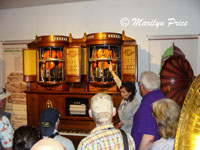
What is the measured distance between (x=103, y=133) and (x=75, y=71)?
2451 millimetres

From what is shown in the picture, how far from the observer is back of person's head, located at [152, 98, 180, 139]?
5.17 ft

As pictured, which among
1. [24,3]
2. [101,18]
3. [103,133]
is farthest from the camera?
[24,3]

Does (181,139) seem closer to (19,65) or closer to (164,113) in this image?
(164,113)

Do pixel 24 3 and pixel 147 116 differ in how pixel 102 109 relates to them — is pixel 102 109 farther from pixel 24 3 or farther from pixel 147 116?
pixel 24 3

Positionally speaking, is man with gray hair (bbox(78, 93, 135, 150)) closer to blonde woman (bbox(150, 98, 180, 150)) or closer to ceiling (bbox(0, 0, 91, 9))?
blonde woman (bbox(150, 98, 180, 150))

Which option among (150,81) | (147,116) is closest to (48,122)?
(147,116)

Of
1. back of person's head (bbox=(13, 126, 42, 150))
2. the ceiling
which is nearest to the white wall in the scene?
the ceiling

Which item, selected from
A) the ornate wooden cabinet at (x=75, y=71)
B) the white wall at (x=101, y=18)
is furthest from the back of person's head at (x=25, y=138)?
the white wall at (x=101, y=18)

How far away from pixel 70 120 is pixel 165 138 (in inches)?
99.0

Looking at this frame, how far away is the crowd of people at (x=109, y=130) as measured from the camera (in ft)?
4.55

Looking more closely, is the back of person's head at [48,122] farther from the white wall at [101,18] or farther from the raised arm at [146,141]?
the white wall at [101,18]

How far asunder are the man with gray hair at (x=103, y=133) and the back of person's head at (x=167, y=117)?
0.32 meters

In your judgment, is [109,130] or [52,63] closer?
[109,130]

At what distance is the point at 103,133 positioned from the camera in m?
1.42
